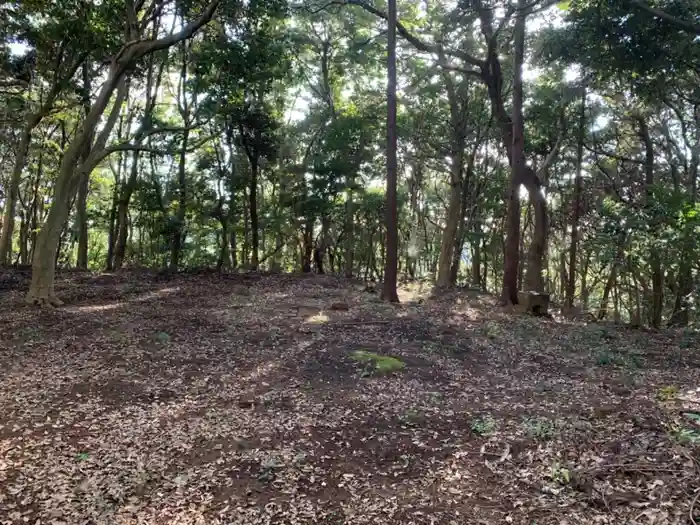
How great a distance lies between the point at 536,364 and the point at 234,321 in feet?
17.8

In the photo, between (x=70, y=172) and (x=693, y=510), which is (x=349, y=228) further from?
(x=693, y=510)

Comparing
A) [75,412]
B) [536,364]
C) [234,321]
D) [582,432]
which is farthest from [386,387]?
[234,321]

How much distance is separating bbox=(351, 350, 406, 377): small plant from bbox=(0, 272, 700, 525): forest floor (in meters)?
0.05

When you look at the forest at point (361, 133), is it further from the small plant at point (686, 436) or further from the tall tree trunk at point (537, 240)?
the small plant at point (686, 436)

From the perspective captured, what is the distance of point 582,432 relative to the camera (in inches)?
181

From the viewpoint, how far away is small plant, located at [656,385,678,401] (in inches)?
215

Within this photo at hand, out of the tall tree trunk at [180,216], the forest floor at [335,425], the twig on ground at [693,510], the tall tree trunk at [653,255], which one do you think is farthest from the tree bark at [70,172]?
the tall tree trunk at [653,255]

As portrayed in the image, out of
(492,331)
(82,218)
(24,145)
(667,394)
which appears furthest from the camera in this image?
(82,218)

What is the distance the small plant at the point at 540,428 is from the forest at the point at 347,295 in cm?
6

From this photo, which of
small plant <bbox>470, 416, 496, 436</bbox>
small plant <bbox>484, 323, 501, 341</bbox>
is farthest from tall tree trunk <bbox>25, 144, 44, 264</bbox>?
small plant <bbox>470, 416, 496, 436</bbox>

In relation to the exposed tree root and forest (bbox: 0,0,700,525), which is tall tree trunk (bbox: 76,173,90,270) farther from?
the exposed tree root

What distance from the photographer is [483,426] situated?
4.95m

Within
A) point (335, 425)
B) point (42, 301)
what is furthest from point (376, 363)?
point (42, 301)

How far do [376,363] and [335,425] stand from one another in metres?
1.79
